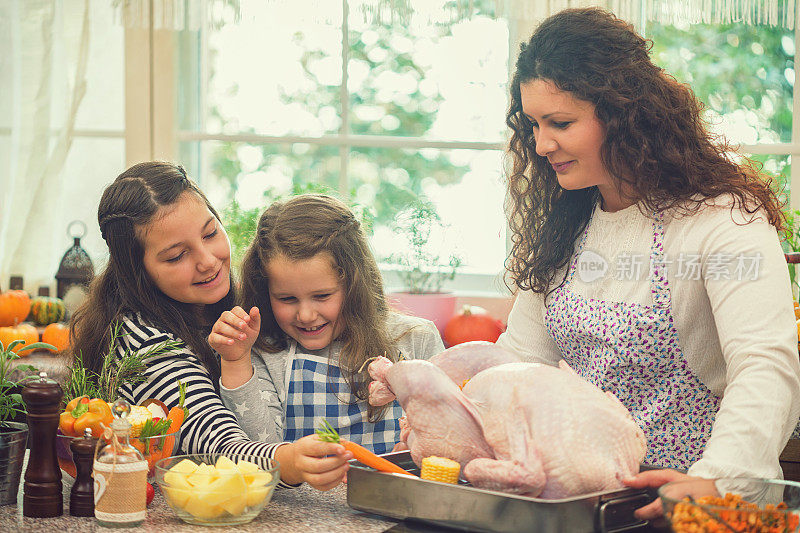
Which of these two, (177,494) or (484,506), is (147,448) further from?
(484,506)

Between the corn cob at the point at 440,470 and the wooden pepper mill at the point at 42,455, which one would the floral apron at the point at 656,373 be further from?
the wooden pepper mill at the point at 42,455

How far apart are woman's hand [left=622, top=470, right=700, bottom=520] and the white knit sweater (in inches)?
3.0

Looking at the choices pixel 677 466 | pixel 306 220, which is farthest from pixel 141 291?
pixel 677 466

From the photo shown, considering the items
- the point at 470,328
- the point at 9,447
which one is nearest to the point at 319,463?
the point at 9,447

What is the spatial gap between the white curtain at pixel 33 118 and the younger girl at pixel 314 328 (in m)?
1.66

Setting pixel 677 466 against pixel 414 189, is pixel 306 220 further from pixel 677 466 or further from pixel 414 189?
pixel 414 189

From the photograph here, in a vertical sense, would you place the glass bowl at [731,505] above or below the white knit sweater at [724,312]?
below

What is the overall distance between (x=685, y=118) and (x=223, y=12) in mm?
1937

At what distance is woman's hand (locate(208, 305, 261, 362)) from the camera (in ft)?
4.75

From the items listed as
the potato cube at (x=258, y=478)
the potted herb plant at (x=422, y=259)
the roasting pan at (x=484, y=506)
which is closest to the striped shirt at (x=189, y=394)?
the potato cube at (x=258, y=478)

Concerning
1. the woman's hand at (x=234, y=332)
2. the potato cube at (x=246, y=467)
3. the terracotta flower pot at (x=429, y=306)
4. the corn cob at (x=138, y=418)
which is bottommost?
the terracotta flower pot at (x=429, y=306)

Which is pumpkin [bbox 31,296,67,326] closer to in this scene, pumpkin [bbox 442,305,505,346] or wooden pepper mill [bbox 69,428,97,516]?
pumpkin [bbox 442,305,505,346]

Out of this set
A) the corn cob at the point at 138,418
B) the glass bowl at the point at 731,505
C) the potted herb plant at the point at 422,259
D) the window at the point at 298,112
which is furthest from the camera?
the window at the point at 298,112

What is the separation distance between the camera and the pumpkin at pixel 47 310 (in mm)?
2947
